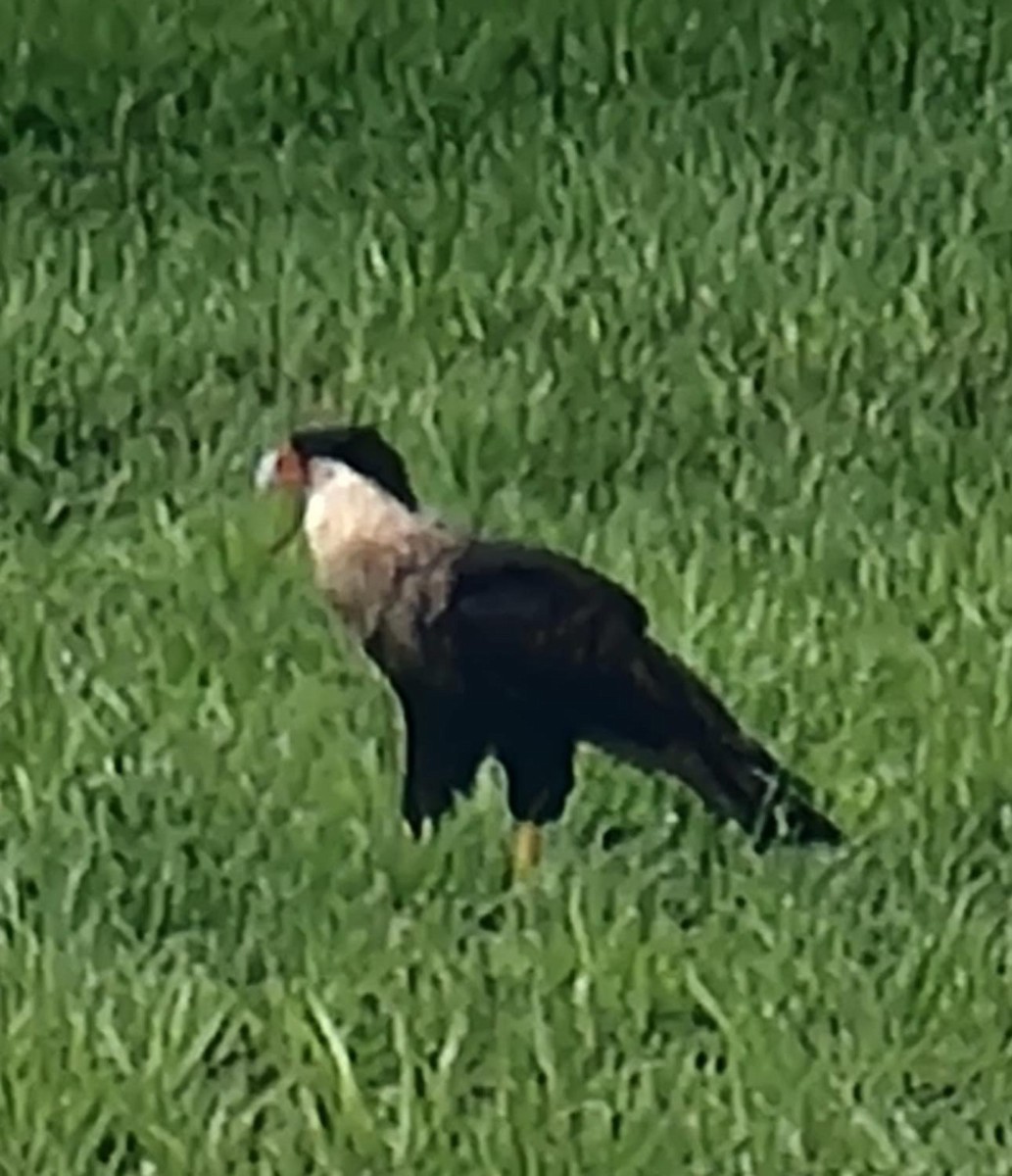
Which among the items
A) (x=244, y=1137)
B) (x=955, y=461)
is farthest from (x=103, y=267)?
(x=244, y=1137)

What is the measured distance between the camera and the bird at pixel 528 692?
1.39 metres

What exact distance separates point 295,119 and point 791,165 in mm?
233

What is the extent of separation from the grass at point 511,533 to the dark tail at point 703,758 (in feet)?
0.04

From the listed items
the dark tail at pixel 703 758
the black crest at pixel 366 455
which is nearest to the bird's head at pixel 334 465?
the black crest at pixel 366 455

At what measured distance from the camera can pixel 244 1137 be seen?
1.29 meters

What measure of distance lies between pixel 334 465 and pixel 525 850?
0.18m

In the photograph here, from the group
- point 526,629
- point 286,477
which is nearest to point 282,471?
point 286,477

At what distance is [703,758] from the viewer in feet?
4.59

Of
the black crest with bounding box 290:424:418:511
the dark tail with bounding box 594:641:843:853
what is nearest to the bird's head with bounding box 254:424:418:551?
the black crest with bounding box 290:424:418:511

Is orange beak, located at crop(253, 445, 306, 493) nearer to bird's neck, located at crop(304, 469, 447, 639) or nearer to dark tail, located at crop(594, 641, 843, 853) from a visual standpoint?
bird's neck, located at crop(304, 469, 447, 639)

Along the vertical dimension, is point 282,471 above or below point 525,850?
above

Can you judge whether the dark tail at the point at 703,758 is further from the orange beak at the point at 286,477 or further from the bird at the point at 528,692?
the orange beak at the point at 286,477

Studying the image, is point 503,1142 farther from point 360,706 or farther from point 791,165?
point 791,165

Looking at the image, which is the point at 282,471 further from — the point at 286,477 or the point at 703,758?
→ the point at 703,758
